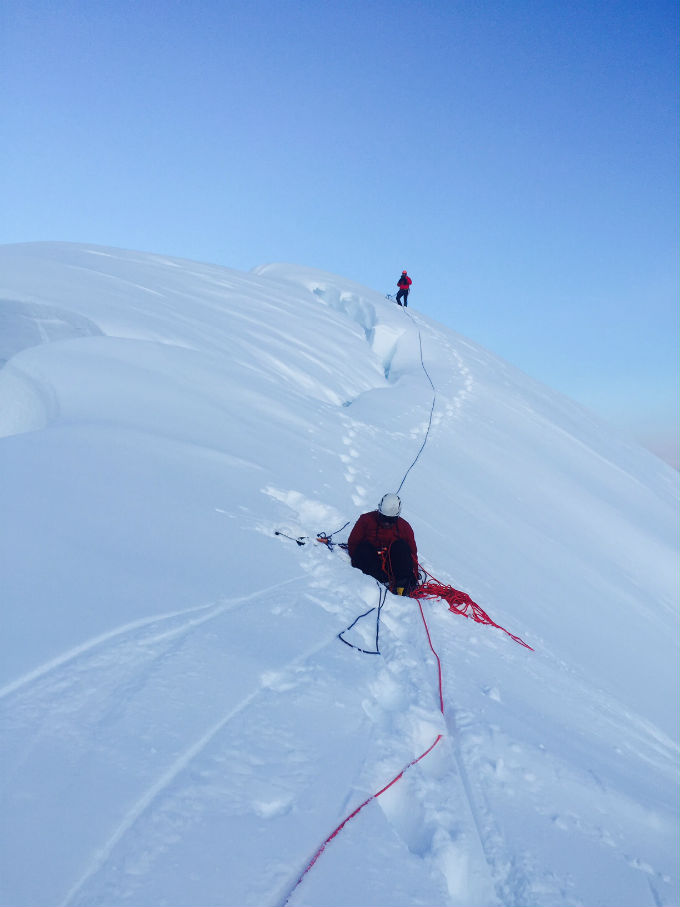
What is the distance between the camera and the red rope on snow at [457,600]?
3.51 m

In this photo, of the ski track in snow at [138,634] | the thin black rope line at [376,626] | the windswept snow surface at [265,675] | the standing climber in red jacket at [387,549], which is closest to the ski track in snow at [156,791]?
the windswept snow surface at [265,675]

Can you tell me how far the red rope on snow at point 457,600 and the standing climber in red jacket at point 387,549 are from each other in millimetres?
76

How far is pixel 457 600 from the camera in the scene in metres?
3.60

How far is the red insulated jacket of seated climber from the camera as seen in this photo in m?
3.58

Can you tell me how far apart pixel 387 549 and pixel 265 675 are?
1.52 meters

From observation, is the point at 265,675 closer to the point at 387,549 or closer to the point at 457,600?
the point at 387,549

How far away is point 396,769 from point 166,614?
103 cm

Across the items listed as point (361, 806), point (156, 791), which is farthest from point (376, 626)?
point (156, 791)

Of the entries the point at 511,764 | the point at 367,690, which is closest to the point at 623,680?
the point at 511,764

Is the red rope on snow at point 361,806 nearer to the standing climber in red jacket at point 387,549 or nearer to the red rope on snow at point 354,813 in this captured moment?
the red rope on snow at point 354,813

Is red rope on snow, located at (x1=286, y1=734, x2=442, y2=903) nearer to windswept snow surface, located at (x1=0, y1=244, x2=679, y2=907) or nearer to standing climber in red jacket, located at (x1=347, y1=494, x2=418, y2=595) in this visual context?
windswept snow surface, located at (x1=0, y1=244, x2=679, y2=907)

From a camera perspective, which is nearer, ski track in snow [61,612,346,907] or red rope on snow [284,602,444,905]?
ski track in snow [61,612,346,907]

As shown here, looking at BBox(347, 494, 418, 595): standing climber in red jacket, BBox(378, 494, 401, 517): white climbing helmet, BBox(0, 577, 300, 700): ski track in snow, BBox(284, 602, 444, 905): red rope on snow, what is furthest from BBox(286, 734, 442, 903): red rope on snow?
BBox(378, 494, 401, 517): white climbing helmet

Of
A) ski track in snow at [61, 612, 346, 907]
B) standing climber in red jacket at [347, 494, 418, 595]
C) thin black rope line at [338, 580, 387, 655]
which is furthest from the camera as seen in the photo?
standing climber in red jacket at [347, 494, 418, 595]
